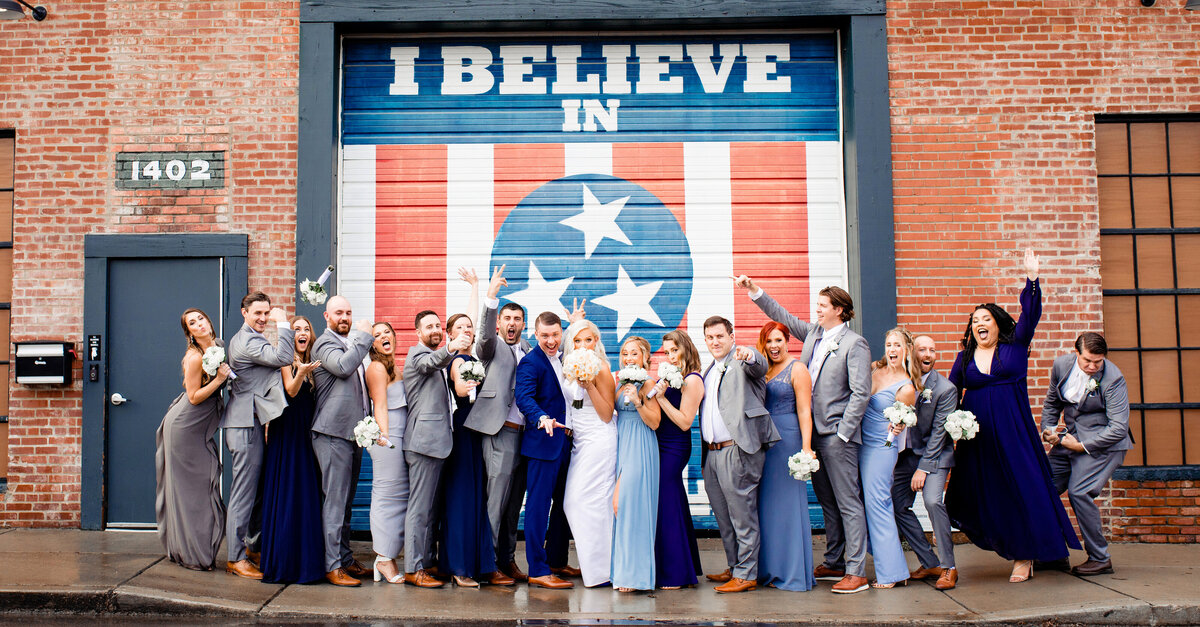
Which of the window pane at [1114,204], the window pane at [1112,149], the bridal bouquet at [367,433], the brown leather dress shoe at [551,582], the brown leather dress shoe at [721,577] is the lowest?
the brown leather dress shoe at [721,577]

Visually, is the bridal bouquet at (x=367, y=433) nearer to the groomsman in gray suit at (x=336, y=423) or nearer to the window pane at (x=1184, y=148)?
the groomsman in gray suit at (x=336, y=423)

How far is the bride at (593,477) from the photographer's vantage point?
239 inches

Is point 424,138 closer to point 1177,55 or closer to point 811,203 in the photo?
point 811,203

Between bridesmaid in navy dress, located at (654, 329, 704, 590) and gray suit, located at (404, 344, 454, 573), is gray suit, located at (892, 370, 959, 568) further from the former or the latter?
gray suit, located at (404, 344, 454, 573)

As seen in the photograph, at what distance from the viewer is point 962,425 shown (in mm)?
5957

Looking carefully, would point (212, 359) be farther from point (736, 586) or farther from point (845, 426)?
point (845, 426)

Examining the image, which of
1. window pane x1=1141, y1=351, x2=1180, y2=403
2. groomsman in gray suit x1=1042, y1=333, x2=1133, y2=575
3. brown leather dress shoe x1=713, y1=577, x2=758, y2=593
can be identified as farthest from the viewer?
window pane x1=1141, y1=351, x2=1180, y2=403

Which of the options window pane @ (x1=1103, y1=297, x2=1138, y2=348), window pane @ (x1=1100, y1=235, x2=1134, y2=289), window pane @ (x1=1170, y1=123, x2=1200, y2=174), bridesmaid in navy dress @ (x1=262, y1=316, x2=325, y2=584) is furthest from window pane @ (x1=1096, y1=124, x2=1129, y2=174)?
bridesmaid in navy dress @ (x1=262, y1=316, x2=325, y2=584)

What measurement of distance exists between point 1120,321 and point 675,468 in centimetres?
487

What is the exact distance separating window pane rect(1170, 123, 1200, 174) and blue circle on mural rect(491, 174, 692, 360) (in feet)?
15.3

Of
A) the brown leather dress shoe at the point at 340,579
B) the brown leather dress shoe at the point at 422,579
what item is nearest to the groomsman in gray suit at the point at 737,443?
the brown leather dress shoe at the point at 422,579

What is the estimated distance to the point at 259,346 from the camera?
6.16m

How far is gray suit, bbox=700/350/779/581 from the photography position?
19.6ft

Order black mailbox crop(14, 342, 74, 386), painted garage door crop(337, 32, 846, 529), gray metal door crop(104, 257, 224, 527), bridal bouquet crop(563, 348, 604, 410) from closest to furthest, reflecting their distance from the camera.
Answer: bridal bouquet crop(563, 348, 604, 410), black mailbox crop(14, 342, 74, 386), gray metal door crop(104, 257, 224, 527), painted garage door crop(337, 32, 846, 529)
